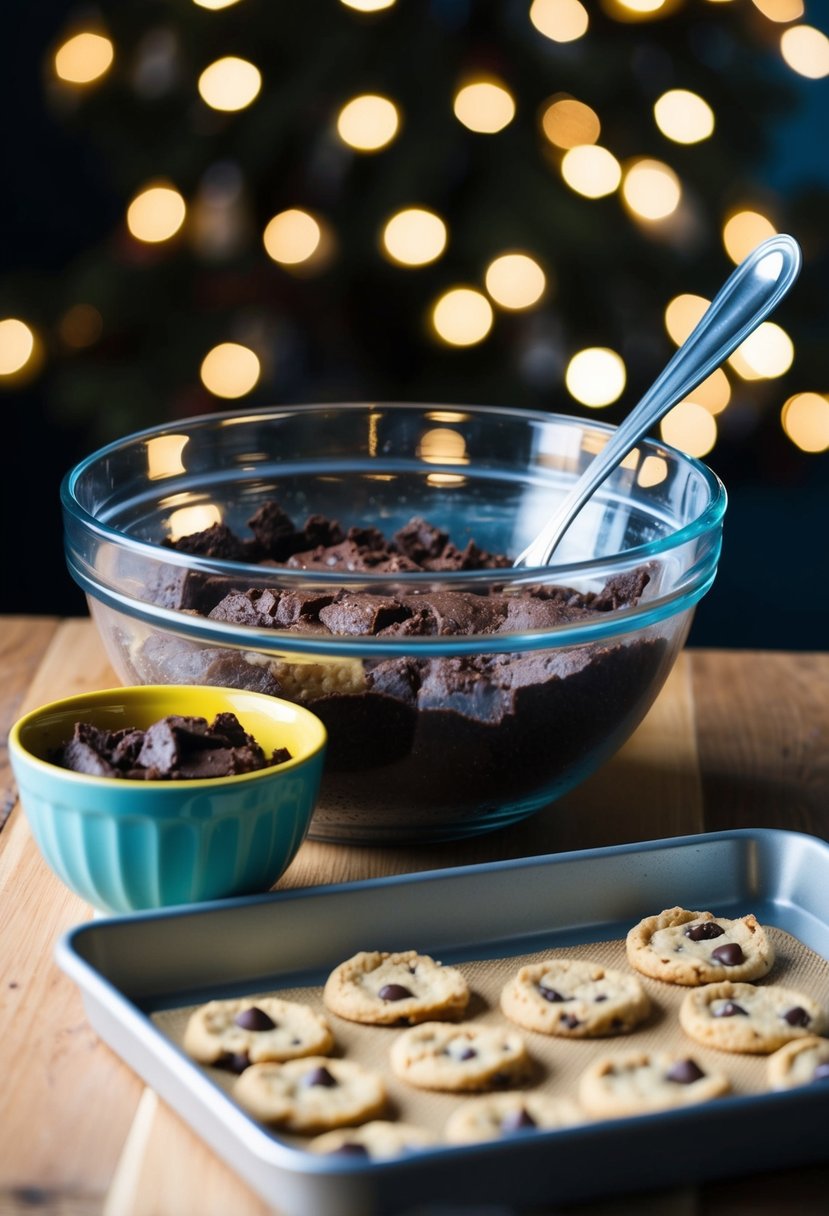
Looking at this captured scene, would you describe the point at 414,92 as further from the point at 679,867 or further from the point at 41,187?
the point at 679,867

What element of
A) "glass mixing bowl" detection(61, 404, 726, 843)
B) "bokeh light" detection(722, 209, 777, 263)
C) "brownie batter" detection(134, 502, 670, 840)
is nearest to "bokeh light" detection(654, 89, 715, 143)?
"bokeh light" detection(722, 209, 777, 263)

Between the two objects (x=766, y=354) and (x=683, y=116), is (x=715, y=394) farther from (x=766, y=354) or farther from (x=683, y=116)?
(x=683, y=116)

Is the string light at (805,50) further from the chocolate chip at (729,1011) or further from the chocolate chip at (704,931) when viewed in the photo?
the chocolate chip at (729,1011)

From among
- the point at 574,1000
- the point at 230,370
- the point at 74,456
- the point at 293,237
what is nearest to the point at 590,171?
the point at 293,237

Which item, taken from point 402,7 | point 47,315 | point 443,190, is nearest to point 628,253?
point 443,190

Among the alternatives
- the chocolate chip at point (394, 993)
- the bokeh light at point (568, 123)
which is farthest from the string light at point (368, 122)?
the chocolate chip at point (394, 993)

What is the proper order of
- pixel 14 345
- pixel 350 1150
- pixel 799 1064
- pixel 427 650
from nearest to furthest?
1. pixel 350 1150
2. pixel 799 1064
3. pixel 427 650
4. pixel 14 345
